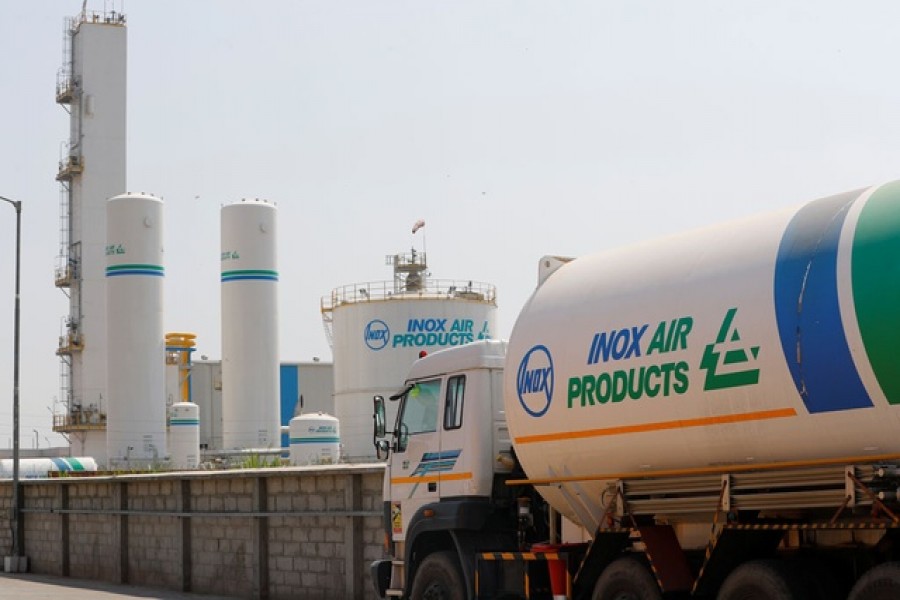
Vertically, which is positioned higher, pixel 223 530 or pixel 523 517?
pixel 523 517

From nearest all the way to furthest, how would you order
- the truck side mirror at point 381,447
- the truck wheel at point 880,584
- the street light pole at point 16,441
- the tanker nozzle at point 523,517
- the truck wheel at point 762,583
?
the truck wheel at point 880,584 → the truck wheel at point 762,583 → the tanker nozzle at point 523,517 → the truck side mirror at point 381,447 → the street light pole at point 16,441

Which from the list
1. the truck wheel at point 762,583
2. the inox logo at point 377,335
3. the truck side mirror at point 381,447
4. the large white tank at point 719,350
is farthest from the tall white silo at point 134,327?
the truck wheel at point 762,583

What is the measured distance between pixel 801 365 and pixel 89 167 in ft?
174

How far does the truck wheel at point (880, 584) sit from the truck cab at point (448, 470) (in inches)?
208

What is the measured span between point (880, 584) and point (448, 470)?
6.06 metres

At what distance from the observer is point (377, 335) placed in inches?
1868

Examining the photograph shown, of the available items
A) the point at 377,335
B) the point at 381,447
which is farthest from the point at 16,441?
the point at 381,447

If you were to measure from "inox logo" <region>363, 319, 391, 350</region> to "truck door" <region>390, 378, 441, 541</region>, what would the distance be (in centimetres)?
3157

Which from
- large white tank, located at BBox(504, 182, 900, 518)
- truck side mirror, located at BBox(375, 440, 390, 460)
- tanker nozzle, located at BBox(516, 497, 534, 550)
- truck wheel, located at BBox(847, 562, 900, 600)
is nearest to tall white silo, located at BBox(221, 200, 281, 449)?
truck side mirror, located at BBox(375, 440, 390, 460)

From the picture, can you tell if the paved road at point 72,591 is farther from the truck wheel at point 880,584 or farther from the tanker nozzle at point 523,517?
the truck wheel at point 880,584

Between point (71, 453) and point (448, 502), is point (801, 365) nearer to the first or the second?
point (448, 502)

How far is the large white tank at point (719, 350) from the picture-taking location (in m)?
9.73

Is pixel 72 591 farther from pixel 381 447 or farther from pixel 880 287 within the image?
pixel 880 287

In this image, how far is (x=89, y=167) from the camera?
59.6 metres
